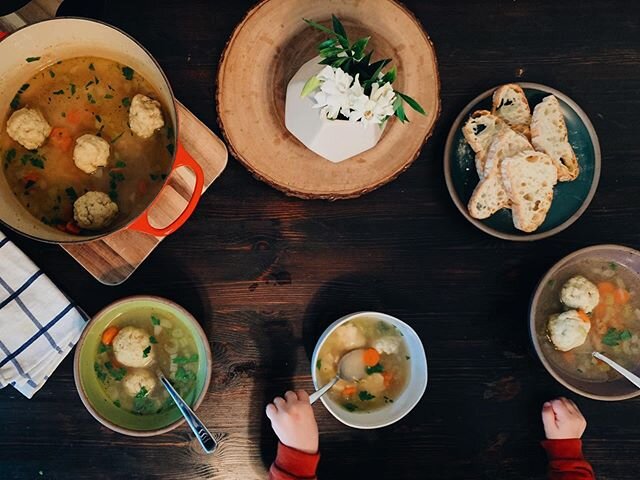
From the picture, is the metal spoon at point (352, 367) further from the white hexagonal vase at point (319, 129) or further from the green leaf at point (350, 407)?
the white hexagonal vase at point (319, 129)

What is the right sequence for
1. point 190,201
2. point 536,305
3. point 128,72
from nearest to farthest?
1. point 190,201
2. point 128,72
3. point 536,305

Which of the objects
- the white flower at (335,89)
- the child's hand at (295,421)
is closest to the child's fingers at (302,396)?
the child's hand at (295,421)

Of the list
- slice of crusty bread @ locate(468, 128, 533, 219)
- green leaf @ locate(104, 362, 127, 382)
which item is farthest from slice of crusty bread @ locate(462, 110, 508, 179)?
green leaf @ locate(104, 362, 127, 382)

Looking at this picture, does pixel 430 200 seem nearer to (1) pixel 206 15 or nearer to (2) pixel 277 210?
(2) pixel 277 210

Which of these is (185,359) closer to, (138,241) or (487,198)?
(138,241)

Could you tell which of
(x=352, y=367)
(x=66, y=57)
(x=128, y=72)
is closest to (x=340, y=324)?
(x=352, y=367)

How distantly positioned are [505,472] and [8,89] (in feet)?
5.47

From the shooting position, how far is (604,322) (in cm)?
163

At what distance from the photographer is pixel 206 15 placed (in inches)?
63.5

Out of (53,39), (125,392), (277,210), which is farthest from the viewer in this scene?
(277,210)

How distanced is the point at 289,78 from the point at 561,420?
117 centimetres

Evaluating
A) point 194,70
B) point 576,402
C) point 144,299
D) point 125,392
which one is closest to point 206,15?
point 194,70

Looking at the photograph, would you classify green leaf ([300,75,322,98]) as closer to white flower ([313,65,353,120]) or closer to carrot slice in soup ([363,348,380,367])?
white flower ([313,65,353,120])

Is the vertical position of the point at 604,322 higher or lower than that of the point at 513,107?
lower
